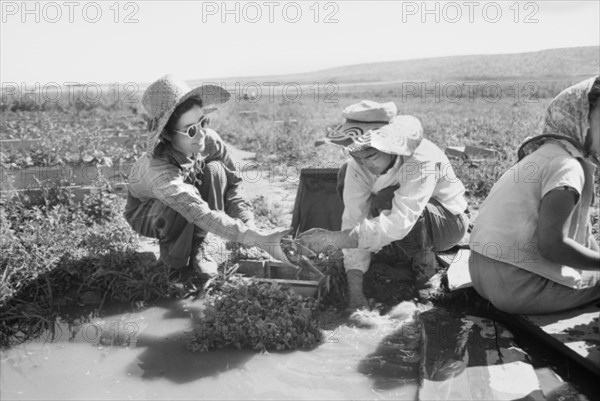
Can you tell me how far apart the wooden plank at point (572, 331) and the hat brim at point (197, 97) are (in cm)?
224

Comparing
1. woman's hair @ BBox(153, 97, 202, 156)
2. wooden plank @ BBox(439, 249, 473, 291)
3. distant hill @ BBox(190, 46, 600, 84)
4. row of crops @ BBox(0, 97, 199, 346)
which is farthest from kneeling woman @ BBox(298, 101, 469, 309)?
distant hill @ BBox(190, 46, 600, 84)

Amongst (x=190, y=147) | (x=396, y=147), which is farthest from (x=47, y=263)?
(x=396, y=147)

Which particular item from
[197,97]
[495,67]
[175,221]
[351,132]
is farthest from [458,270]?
[495,67]

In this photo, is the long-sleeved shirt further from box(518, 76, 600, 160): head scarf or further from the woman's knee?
the woman's knee

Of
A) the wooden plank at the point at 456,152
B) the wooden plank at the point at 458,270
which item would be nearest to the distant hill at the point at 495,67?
the wooden plank at the point at 456,152

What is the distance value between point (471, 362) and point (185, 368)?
4.91 feet

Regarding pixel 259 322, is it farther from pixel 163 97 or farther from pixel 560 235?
pixel 560 235

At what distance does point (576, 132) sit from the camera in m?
2.76

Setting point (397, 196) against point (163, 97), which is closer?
point (397, 196)

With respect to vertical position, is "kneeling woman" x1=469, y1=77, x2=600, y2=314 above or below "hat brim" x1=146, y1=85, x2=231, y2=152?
below

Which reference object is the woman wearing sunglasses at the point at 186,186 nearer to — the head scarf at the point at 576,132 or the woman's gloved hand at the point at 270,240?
the woman's gloved hand at the point at 270,240

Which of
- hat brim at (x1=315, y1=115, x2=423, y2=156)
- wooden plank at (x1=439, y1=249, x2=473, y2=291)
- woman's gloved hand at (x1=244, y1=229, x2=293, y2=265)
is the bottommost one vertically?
wooden plank at (x1=439, y1=249, x2=473, y2=291)

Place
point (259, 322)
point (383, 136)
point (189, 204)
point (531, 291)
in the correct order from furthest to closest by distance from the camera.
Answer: point (189, 204), point (383, 136), point (259, 322), point (531, 291)

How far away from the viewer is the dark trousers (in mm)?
3865
